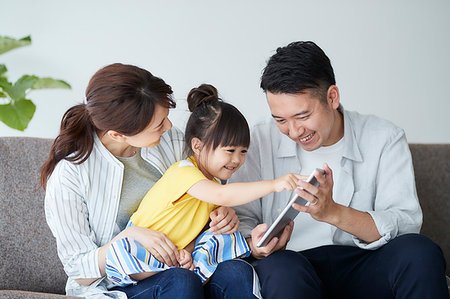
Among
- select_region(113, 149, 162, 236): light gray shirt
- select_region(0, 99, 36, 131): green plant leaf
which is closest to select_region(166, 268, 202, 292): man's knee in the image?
select_region(113, 149, 162, 236): light gray shirt

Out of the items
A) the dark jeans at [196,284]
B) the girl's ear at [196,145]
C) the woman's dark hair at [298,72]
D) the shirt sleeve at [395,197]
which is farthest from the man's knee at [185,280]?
the woman's dark hair at [298,72]

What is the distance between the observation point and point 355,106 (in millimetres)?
2381

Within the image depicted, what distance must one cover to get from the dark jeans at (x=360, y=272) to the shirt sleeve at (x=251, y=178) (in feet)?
0.80

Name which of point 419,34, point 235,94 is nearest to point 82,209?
→ point 235,94

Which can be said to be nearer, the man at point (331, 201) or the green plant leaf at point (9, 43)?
the man at point (331, 201)

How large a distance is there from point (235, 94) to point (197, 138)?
2.49ft

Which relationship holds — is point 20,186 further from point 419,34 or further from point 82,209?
point 419,34

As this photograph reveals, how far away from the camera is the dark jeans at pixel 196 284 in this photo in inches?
54.1

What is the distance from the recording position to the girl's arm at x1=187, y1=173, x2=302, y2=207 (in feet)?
4.48

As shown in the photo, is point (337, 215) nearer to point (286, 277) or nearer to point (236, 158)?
Result: point (286, 277)

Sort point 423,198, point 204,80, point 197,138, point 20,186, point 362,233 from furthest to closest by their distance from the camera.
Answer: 1. point 204,80
2. point 423,198
3. point 20,186
4. point 197,138
5. point 362,233

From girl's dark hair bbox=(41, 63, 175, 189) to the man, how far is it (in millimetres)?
406

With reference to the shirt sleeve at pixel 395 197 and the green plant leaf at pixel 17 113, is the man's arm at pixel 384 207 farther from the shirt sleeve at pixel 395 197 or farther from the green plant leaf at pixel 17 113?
the green plant leaf at pixel 17 113

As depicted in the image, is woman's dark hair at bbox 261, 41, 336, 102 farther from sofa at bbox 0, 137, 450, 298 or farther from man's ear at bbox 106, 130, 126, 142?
sofa at bbox 0, 137, 450, 298
